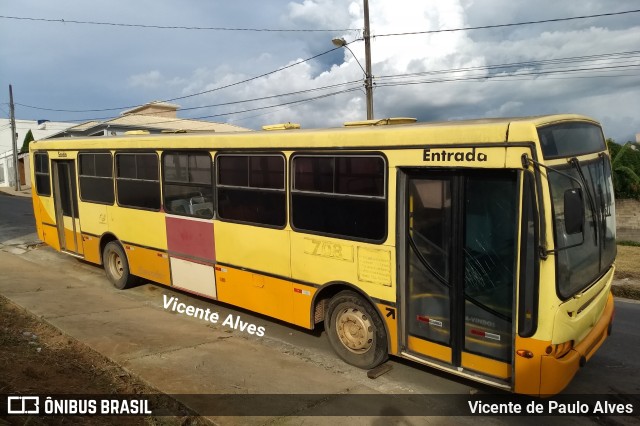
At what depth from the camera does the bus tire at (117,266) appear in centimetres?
909

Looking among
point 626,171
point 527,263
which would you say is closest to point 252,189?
point 527,263

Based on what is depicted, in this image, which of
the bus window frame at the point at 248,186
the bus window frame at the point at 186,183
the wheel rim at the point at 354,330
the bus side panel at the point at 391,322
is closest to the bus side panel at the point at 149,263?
the bus window frame at the point at 186,183

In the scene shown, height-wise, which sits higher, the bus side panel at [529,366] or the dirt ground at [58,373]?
the bus side panel at [529,366]

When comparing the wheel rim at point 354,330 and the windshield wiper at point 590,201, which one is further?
the wheel rim at point 354,330

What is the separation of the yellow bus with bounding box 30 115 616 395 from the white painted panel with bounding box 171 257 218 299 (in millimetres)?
29

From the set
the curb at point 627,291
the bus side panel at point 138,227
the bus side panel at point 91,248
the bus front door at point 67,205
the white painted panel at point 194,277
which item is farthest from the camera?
the bus front door at point 67,205

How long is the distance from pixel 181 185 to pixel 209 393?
12.0ft

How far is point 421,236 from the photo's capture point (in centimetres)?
486

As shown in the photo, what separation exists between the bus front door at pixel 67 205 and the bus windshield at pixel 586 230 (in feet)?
30.8

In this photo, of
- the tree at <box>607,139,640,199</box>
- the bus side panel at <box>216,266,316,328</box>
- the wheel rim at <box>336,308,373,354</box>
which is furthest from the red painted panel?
the tree at <box>607,139,640,199</box>

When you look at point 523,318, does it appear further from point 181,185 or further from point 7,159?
point 7,159

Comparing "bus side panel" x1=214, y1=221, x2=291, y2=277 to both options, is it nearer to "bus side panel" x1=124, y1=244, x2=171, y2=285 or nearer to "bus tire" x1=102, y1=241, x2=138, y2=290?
"bus side panel" x1=124, y1=244, x2=171, y2=285

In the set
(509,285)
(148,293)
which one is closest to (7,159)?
(148,293)

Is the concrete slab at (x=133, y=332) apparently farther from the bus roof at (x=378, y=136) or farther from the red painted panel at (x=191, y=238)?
the bus roof at (x=378, y=136)
